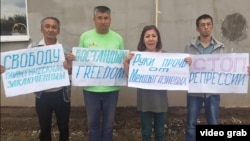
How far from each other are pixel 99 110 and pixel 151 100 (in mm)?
648

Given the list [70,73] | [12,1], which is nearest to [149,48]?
[70,73]

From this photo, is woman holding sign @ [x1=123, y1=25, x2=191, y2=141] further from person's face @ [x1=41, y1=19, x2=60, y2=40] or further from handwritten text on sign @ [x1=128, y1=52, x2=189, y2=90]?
person's face @ [x1=41, y1=19, x2=60, y2=40]

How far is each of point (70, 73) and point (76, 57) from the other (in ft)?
0.83

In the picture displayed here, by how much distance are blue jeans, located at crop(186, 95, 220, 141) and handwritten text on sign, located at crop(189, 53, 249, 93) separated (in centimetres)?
11

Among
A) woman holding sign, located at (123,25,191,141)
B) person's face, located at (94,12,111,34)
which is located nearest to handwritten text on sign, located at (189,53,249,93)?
woman holding sign, located at (123,25,191,141)

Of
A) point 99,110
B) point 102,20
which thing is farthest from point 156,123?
point 102,20

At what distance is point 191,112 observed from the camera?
4184 millimetres

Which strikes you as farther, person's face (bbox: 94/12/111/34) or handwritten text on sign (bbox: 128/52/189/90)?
handwritten text on sign (bbox: 128/52/189/90)

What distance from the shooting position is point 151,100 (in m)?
4.01

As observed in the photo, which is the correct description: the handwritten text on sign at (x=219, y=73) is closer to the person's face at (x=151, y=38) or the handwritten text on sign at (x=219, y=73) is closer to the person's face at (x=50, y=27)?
the person's face at (x=151, y=38)

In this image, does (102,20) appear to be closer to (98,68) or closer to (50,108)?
(98,68)

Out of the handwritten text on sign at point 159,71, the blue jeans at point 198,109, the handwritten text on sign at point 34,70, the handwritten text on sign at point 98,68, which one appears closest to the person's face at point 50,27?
the handwritten text on sign at point 34,70

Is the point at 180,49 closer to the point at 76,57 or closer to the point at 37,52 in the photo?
the point at 76,57

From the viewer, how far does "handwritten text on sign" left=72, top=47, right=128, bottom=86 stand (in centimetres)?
410
